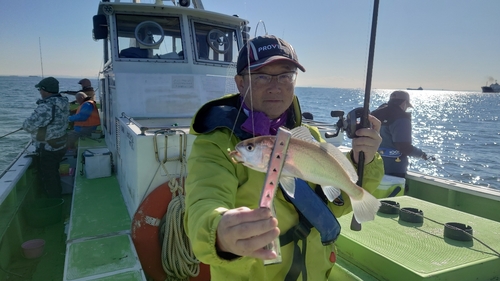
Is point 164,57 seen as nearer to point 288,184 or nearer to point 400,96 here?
point 400,96

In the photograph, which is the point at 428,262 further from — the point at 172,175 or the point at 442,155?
the point at 442,155

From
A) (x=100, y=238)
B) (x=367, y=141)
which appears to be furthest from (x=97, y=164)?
(x=367, y=141)

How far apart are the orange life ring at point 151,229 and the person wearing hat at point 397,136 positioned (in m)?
3.67

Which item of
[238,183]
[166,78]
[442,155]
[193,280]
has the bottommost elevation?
[442,155]

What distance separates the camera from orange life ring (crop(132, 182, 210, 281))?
3.30 meters

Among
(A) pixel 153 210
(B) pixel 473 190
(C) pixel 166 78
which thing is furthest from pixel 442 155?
(A) pixel 153 210

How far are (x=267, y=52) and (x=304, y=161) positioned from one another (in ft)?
2.53

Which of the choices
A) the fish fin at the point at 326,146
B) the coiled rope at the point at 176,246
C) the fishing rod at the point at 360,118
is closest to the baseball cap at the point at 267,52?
the fishing rod at the point at 360,118

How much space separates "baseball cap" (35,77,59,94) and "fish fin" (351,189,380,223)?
6521 millimetres

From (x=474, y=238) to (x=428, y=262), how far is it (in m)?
0.48

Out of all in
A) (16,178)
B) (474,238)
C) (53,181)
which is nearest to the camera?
(474,238)

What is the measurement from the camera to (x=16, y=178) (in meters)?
5.27

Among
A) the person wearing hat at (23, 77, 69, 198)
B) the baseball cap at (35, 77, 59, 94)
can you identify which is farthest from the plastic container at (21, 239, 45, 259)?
the baseball cap at (35, 77, 59, 94)

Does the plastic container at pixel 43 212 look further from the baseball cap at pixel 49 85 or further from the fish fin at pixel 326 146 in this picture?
the fish fin at pixel 326 146
